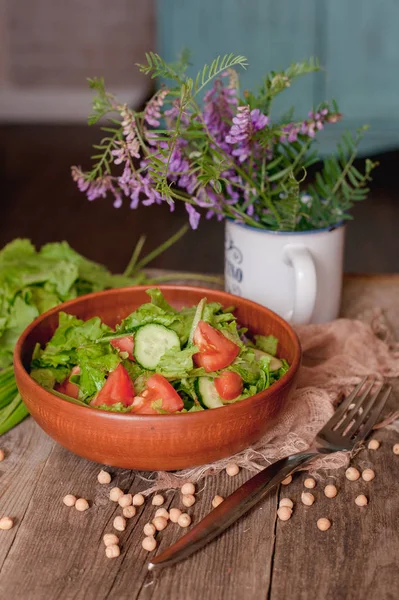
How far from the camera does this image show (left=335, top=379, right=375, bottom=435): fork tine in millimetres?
1269

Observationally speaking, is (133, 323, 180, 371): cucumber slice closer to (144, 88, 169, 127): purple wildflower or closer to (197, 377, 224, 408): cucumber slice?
(197, 377, 224, 408): cucumber slice

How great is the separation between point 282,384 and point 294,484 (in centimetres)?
16

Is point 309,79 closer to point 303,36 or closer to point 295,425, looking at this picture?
point 303,36

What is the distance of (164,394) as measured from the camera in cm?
113

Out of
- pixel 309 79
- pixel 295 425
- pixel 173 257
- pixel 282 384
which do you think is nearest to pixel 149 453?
pixel 282 384

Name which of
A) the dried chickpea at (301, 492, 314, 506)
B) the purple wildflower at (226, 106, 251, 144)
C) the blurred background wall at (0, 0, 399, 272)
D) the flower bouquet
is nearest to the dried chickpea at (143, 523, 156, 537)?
the dried chickpea at (301, 492, 314, 506)

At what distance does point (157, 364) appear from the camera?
3.84 ft

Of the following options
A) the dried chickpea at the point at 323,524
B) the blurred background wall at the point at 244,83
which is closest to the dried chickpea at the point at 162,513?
the dried chickpea at the point at 323,524

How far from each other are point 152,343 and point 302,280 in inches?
16.7

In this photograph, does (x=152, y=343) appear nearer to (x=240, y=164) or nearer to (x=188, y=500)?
(x=188, y=500)

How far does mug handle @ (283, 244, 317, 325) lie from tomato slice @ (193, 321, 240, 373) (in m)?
0.34

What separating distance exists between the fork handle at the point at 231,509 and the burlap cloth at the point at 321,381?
0.07 metres

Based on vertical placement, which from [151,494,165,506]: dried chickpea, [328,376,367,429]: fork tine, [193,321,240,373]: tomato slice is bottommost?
[151,494,165,506]: dried chickpea

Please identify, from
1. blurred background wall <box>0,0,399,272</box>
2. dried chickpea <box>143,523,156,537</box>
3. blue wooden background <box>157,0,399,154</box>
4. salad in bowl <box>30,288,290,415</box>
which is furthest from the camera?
blue wooden background <box>157,0,399,154</box>
